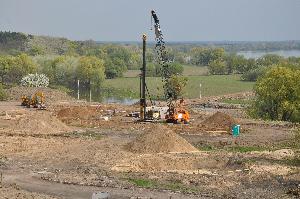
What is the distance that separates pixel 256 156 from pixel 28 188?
13375 millimetres

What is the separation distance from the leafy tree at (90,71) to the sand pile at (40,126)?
52.8 metres

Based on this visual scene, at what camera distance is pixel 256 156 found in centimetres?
3069

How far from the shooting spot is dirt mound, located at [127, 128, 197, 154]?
31.6 m

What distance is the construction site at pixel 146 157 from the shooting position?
2372 centimetres

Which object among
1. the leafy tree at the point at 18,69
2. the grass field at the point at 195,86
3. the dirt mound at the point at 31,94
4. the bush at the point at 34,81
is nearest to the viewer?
the dirt mound at the point at 31,94

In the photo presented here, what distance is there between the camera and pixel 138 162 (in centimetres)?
2859

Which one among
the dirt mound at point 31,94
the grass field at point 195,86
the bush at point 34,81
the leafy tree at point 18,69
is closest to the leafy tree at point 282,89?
the dirt mound at point 31,94

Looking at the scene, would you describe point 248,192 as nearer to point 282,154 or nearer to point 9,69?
point 282,154

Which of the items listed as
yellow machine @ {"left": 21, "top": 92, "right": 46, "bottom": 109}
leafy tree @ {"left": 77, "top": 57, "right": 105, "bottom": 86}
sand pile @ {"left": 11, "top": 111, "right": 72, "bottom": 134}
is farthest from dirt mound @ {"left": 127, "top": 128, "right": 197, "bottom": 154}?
leafy tree @ {"left": 77, "top": 57, "right": 105, "bottom": 86}

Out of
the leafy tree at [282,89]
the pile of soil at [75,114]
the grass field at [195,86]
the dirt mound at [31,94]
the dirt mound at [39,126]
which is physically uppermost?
the leafy tree at [282,89]

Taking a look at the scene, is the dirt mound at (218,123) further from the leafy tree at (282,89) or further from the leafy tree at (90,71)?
the leafy tree at (90,71)

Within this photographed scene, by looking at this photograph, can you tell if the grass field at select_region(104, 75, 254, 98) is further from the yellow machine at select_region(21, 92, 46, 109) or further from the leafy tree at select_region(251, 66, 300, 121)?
the leafy tree at select_region(251, 66, 300, 121)

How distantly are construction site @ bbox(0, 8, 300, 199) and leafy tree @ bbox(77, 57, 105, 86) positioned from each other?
4562cm

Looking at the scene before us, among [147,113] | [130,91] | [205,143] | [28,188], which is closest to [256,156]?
[205,143]
